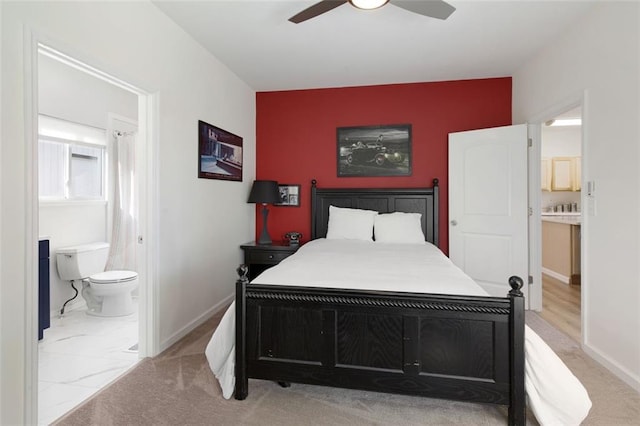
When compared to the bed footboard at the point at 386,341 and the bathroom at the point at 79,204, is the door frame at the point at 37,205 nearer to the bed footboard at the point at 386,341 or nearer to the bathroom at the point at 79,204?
the bathroom at the point at 79,204

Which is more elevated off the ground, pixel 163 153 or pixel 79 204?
pixel 163 153

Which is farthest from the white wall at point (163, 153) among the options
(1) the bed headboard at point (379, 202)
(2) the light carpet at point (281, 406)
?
(1) the bed headboard at point (379, 202)

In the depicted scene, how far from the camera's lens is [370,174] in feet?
13.9

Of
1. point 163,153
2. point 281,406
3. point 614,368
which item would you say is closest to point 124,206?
point 163,153

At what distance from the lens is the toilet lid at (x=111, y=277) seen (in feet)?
10.3

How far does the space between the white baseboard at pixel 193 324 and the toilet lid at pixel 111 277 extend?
2.61 ft

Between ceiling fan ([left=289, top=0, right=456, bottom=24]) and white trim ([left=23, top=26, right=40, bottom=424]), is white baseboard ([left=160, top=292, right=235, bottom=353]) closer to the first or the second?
white trim ([left=23, top=26, right=40, bottom=424])

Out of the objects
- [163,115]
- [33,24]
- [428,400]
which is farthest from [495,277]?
[33,24]

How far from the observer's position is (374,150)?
13.8 ft

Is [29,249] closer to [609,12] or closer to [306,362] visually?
[306,362]

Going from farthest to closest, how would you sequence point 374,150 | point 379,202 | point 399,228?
point 374,150, point 379,202, point 399,228

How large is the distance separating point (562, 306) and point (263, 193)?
3.54 m

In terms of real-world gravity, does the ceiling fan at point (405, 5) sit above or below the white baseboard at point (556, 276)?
above

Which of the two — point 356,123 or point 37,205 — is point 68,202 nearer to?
point 37,205
